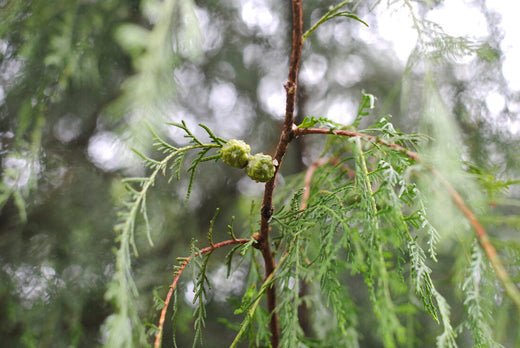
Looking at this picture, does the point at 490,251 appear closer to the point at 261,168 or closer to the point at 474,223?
the point at 474,223

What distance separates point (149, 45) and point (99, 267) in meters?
0.85

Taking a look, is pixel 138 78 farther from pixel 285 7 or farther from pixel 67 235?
pixel 285 7

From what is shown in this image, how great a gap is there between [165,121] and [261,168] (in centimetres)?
53

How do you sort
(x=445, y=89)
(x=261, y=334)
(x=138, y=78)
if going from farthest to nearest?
1. (x=445, y=89)
2. (x=138, y=78)
3. (x=261, y=334)

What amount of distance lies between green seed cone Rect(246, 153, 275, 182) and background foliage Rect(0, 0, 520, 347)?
1.38 feet

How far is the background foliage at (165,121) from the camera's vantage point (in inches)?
48.1

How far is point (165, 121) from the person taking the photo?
45.6 inches

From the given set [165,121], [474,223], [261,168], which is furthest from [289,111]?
[165,121]

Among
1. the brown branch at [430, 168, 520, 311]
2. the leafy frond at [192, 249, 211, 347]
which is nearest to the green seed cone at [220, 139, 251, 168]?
the leafy frond at [192, 249, 211, 347]

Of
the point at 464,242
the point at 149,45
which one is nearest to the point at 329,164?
the point at 464,242

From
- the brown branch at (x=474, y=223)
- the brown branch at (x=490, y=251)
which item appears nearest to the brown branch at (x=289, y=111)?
the brown branch at (x=474, y=223)

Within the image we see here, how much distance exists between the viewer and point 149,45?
121 cm

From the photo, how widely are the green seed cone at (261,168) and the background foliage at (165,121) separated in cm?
42

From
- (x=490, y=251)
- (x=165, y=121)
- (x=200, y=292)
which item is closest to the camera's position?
(x=490, y=251)
